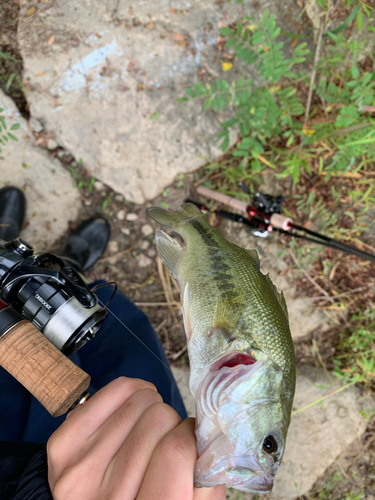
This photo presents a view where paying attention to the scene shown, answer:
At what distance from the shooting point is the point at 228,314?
1.37 meters

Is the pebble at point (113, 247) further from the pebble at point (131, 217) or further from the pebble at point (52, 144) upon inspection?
the pebble at point (52, 144)

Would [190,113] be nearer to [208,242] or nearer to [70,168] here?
[70,168]

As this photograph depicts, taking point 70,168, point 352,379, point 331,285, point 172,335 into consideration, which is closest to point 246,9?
point 70,168

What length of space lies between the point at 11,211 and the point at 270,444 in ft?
8.44

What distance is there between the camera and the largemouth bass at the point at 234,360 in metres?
1.10

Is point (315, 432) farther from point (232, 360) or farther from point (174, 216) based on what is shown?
point (174, 216)

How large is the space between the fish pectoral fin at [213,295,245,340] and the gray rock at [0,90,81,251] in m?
1.95

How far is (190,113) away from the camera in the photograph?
109 inches

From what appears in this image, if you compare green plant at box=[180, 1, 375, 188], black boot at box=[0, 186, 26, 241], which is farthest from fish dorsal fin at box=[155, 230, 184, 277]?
black boot at box=[0, 186, 26, 241]

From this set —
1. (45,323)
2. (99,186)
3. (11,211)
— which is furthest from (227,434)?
(11,211)

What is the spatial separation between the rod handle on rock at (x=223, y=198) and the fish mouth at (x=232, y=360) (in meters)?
1.45

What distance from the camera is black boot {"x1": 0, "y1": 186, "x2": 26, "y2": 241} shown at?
255 centimetres

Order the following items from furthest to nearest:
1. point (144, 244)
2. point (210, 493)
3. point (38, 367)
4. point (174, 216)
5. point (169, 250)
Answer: point (144, 244) → point (174, 216) → point (169, 250) → point (38, 367) → point (210, 493)

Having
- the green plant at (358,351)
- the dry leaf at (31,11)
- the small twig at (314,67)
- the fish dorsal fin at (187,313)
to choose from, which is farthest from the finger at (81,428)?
the dry leaf at (31,11)
